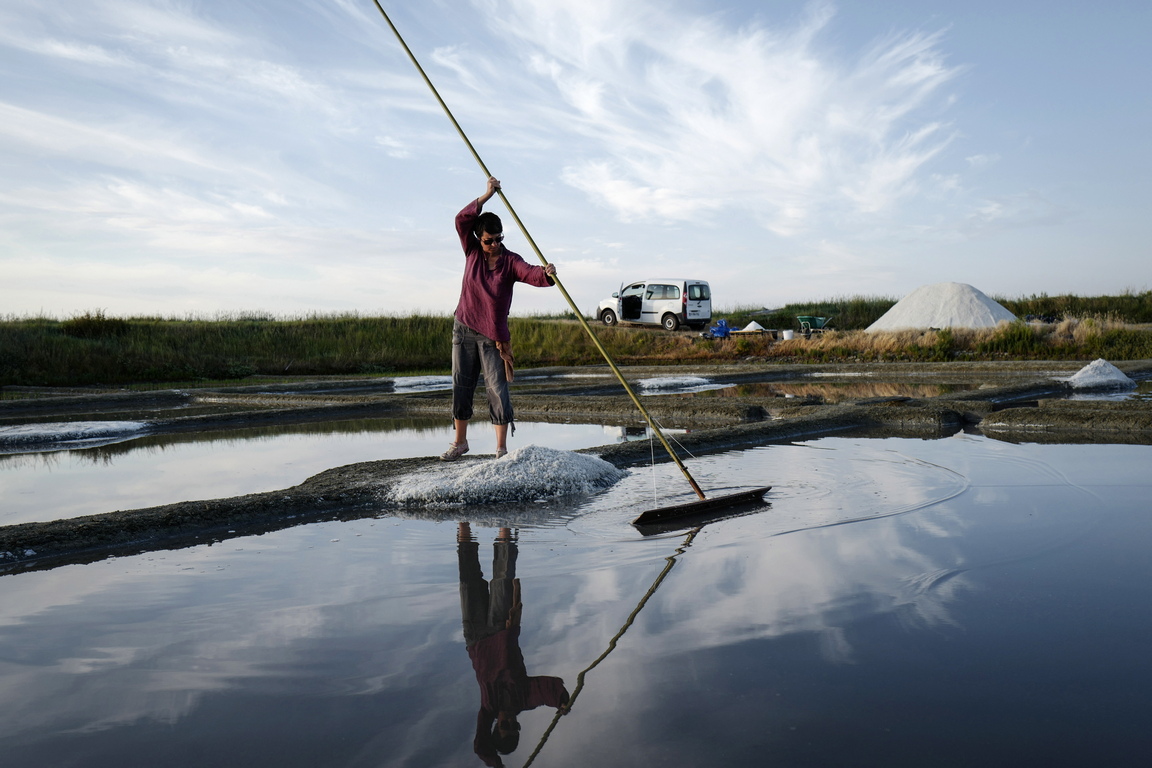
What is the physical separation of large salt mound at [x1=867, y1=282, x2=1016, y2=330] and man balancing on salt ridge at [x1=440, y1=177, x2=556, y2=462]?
14.9 m

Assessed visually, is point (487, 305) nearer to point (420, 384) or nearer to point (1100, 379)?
point (1100, 379)

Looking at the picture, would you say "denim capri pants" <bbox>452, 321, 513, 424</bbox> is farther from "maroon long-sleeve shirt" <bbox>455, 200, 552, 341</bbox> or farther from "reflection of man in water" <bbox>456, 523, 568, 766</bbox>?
"reflection of man in water" <bbox>456, 523, 568, 766</bbox>

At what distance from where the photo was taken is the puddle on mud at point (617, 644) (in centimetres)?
152

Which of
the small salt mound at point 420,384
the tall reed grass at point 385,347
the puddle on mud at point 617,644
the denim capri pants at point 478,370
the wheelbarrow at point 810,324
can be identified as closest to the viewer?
the puddle on mud at point 617,644

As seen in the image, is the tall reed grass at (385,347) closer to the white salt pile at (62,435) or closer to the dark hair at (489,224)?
the white salt pile at (62,435)

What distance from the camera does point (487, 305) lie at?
Answer: 4422 mm

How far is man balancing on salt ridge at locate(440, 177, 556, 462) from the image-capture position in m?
4.30

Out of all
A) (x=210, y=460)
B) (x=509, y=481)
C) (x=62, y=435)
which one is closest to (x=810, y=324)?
(x=62, y=435)

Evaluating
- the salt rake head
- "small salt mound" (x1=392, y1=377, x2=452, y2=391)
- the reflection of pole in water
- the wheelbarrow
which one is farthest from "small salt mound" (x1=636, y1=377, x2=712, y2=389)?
the wheelbarrow

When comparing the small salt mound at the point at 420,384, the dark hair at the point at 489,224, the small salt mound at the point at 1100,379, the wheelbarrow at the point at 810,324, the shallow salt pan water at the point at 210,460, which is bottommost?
the shallow salt pan water at the point at 210,460

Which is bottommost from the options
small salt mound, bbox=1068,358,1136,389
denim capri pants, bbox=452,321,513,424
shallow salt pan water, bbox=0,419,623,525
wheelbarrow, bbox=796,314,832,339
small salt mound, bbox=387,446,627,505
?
shallow salt pan water, bbox=0,419,623,525

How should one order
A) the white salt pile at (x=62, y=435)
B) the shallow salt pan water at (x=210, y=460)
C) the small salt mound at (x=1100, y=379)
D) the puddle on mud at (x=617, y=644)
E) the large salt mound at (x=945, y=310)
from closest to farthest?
the puddle on mud at (x=617, y=644)
the shallow salt pan water at (x=210, y=460)
the white salt pile at (x=62, y=435)
the small salt mound at (x=1100, y=379)
the large salt mound at (x=945, y=310)

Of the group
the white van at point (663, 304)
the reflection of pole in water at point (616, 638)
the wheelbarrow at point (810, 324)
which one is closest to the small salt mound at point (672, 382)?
the reflection of pole in water at point (616, 638)

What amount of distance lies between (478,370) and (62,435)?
4.00 m
